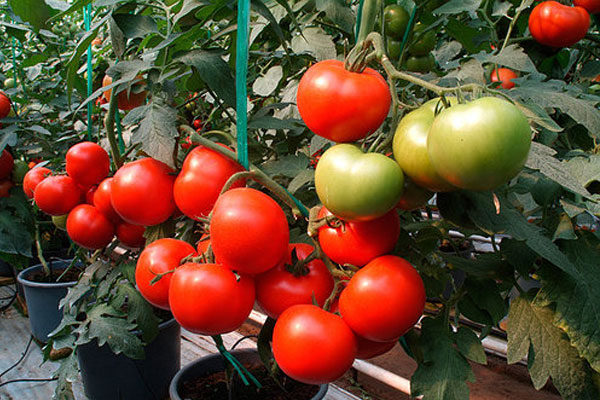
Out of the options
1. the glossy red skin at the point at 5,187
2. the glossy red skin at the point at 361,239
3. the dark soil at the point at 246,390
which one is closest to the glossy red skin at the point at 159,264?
the glossy red skin at the point at 361,239

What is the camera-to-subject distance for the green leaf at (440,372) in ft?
1.41

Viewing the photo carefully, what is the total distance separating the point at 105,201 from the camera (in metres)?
0.58

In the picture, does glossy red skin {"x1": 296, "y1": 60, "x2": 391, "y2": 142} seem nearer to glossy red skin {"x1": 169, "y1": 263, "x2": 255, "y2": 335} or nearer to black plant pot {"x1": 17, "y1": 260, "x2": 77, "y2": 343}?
glossy red skin {"x1": 169, "y1": 263, "x2": 255, "y2": 335}

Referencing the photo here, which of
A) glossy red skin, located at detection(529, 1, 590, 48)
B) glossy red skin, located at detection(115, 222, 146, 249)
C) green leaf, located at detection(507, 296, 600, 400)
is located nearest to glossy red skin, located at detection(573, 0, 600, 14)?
glossy red skin, located at detection(529, 1, 590, 48)

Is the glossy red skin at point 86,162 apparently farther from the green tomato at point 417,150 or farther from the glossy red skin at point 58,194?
the green tomato at point 417,150

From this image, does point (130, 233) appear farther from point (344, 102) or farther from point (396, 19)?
point (396, 19)

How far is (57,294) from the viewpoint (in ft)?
4.45

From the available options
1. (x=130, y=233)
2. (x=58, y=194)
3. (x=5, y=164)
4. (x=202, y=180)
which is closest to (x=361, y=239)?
(x=202, y=180)

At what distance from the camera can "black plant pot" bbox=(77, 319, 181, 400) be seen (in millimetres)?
1014

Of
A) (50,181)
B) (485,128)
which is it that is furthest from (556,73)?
(50,181)

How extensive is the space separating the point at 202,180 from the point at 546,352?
40cm

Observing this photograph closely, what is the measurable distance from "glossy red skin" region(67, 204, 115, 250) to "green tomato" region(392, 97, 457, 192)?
443 millimetres

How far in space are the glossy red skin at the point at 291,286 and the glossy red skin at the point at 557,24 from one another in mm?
745

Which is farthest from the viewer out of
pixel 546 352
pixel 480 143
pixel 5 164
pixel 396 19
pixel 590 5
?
pixel 5 164
